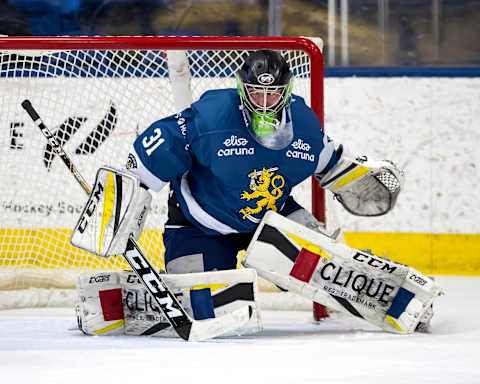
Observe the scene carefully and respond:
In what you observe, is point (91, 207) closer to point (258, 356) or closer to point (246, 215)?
point (246, 215)

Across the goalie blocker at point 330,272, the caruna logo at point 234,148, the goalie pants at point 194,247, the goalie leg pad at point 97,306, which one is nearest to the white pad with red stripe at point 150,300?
the goalie leg pad at point 97,306

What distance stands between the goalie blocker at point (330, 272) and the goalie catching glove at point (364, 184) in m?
0.38

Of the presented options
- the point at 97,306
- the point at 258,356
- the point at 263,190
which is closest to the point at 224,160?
the point at 263,190

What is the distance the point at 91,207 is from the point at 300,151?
2.07 ft

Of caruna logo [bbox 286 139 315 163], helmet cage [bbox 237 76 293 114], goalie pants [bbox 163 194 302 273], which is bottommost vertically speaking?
goalie pants [bbox 163 194 302 273]

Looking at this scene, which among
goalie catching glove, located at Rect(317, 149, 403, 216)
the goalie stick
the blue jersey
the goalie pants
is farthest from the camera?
goalie catching glove, located at Rect(317, 149, 403, 216)

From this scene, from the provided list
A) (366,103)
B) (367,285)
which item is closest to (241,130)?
(367,285)

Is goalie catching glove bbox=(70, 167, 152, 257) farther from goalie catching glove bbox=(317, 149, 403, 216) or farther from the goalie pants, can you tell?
goalie catching glove bbox=(317, 149, 403, 216)

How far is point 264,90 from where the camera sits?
3.41 m

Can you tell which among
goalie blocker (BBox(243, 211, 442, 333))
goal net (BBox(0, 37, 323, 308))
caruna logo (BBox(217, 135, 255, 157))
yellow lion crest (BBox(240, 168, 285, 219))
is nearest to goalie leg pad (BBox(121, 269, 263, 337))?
goalie blocker (BBox(243, 211, 442, 333))

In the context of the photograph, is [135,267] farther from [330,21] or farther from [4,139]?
[330,21]

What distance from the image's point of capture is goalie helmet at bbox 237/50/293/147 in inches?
134

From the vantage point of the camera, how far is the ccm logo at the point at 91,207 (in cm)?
337

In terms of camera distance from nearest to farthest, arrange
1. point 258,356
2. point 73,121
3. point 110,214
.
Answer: point 258,356 → point 110,214 → point 73,121
